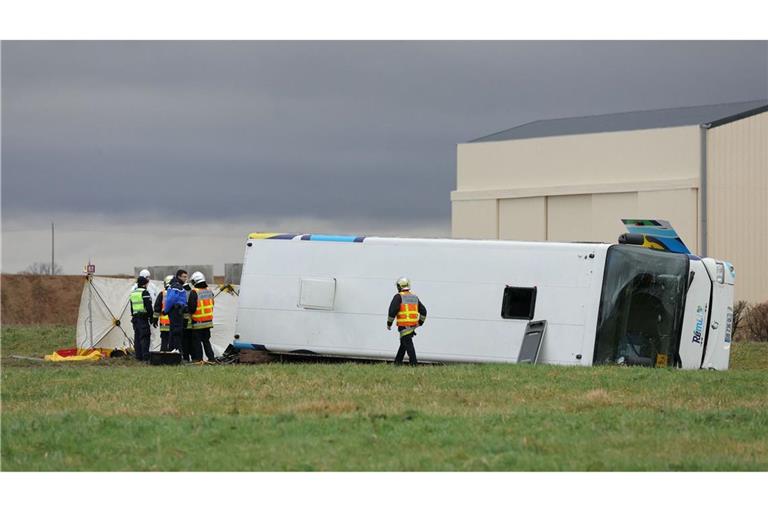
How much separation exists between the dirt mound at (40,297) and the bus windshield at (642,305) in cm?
5191

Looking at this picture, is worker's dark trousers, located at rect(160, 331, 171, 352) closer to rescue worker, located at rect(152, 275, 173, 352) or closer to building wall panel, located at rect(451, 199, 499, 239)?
rescue worker, located at rect(152, 275, 173, 352)

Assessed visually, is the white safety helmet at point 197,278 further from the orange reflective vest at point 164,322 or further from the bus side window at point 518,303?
the bus side window at point 518,303

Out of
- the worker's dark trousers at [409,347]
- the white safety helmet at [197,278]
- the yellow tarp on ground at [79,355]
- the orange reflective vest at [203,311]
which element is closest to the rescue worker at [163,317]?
the white safety helmet at [197,278]

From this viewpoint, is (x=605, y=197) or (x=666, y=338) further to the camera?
(x=605, y=197)

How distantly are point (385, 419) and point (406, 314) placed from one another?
818 cm

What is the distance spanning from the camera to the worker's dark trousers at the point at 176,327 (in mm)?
25828

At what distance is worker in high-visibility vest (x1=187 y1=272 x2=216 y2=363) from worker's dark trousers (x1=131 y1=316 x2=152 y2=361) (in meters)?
1.45

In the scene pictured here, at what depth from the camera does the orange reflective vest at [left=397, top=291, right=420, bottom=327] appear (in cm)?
2270

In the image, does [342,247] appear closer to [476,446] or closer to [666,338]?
[666,338]

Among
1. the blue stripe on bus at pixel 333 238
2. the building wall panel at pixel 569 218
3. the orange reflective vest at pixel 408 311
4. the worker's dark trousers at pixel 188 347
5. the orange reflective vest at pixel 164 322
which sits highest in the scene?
the building wall panel at pixel 569 218

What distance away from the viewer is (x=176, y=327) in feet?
85.0

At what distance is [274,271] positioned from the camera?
26312 mm

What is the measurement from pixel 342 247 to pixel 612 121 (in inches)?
1062

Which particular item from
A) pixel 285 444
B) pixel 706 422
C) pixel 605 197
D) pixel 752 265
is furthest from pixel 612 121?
pixel 285 444
